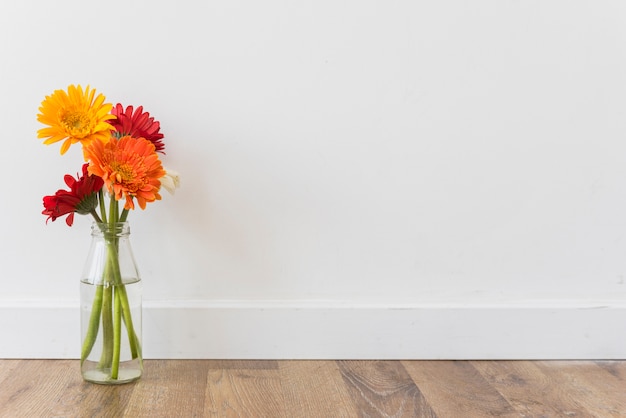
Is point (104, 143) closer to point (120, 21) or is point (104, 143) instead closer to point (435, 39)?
point (120, 21)

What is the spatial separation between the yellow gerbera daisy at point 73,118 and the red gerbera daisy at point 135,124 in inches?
2.3

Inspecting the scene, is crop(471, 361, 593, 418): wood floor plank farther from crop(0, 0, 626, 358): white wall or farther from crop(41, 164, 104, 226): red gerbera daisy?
crop(41, 164, 104, 226): red gerbera daisy

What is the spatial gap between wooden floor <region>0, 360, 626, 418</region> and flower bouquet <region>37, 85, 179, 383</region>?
8 centimetres

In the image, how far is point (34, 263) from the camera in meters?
1.53

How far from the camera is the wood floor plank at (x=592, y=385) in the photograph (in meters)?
1.34

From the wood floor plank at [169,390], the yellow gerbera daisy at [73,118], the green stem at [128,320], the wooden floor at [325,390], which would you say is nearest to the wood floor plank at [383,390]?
the wooden floor at [325,390]

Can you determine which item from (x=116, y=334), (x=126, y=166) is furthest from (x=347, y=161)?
(x=116, y=334)

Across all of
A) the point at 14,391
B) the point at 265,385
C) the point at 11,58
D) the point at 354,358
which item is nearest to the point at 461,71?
the point at 354,358

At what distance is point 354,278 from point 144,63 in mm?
608

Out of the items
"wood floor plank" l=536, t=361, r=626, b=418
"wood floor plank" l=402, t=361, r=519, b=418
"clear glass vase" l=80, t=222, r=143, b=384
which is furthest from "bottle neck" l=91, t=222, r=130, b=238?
"wood floor plank" l=536, t=361, r=626, b=418

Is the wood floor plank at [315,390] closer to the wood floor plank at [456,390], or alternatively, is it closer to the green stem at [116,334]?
the wood floor plank at [456,390]

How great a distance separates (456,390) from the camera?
1400 millimetres

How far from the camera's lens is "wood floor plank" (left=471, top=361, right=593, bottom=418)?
1307 mm

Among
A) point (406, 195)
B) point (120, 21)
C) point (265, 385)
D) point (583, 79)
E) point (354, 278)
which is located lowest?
point (265, 385)
